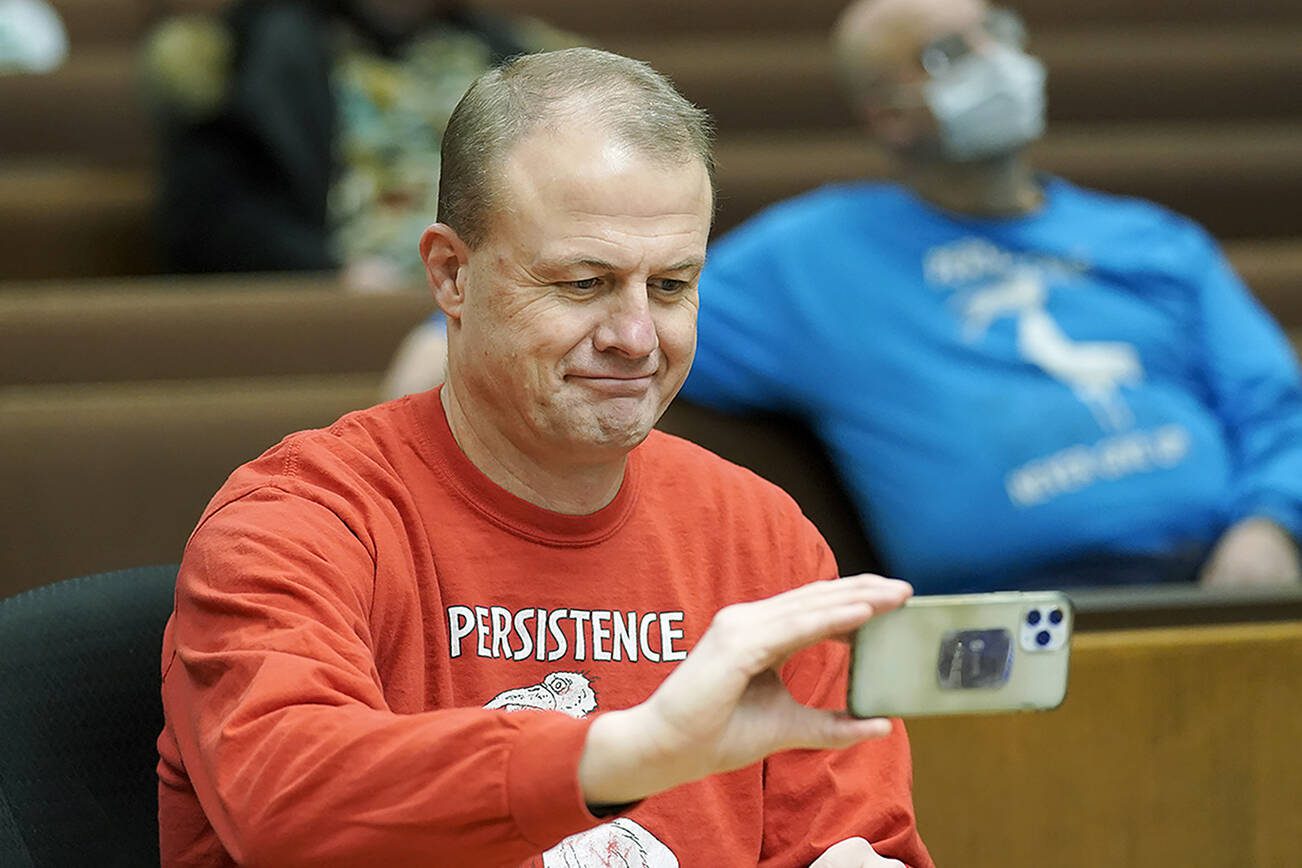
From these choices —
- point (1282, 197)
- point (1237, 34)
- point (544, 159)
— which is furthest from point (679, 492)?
point (1237, 34)

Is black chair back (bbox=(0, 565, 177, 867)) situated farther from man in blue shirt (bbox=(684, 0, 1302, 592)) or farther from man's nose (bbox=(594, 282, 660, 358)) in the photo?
man in blue shirt (bbox=(684, 0, 1302, 592))

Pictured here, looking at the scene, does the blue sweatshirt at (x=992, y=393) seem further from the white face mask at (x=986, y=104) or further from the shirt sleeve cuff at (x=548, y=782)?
the shirt sleeve cuff at (x=548, y=782)

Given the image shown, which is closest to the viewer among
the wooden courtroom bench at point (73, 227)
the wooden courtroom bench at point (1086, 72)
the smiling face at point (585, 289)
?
the smiling face at point (585, 289)

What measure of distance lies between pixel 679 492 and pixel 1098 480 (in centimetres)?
96

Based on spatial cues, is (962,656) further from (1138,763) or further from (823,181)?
(823,181)

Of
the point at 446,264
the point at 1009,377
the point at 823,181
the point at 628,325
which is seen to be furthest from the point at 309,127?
the point at 628,325

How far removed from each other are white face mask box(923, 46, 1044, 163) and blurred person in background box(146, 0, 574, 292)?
0.85 meters

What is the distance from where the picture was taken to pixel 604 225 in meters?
0.88

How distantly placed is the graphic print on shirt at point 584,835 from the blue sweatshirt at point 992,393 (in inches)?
38.2

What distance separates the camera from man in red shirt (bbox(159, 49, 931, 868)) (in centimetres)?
74

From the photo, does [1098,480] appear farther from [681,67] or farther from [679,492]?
[681,67]

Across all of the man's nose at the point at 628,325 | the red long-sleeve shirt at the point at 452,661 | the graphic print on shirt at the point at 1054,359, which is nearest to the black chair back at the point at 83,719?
the red long-sleeve shirt at the point at 452,661

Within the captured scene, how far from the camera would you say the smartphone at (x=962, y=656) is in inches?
30.4

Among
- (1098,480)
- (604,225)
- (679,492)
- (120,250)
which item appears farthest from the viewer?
(120,250)
